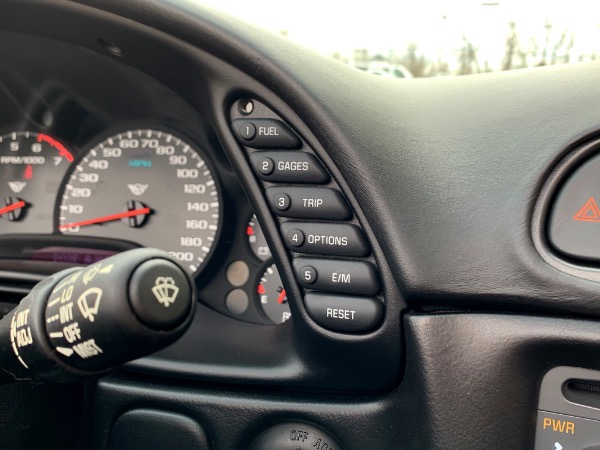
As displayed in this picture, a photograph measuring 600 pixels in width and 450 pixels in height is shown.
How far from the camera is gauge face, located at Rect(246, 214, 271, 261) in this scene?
5.75ft

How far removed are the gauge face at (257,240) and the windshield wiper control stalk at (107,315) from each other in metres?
0.80

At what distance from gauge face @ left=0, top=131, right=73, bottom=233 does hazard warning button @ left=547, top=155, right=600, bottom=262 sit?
4.49 feet

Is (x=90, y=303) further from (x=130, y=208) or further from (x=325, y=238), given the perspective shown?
(x=130, y=208)

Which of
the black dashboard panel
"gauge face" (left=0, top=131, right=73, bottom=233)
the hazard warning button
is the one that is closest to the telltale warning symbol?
the black dashboard panel

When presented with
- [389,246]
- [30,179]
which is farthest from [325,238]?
[30,179]

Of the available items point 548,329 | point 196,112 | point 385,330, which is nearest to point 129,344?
point 385,330

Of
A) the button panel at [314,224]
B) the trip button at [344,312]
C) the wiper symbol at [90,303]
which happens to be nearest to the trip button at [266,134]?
the button panel at [314,224]

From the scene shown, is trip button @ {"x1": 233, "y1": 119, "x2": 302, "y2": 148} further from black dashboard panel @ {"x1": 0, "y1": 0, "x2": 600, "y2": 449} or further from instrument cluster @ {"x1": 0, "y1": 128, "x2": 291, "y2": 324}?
instrument cluster @ {"x1": 0, "y1": 128, "x2": 291, "y2": 324}

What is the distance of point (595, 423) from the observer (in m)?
1.23

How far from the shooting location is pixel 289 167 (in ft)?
4.62

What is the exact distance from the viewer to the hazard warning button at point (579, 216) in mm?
1227

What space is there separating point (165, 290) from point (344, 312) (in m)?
0.56

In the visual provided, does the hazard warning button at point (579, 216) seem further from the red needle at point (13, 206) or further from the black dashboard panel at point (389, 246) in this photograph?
the red needle at point (13, 206)

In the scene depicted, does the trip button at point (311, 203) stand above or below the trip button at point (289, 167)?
below
